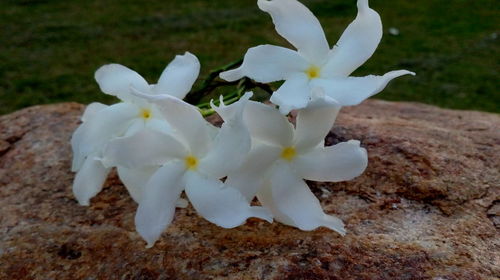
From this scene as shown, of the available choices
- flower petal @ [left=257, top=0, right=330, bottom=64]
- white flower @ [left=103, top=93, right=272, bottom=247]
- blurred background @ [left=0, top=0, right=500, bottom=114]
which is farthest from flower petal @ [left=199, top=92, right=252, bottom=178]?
blurred background @ [left=0, top=0, right=500, bottom=114]

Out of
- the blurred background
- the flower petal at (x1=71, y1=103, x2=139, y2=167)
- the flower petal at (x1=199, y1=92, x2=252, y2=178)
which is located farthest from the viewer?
the blurred background

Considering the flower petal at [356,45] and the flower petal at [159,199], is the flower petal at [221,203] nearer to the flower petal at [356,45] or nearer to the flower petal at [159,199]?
the flower petal at [159,199]

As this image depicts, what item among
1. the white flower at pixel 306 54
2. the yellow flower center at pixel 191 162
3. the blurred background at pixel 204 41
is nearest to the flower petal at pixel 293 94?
the white flower at pixel 306 54

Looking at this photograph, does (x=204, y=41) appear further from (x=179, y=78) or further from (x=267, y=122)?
(x=267, y=122)

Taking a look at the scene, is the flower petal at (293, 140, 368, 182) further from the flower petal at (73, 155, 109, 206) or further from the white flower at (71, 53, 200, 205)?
the flower petal at (73, 155, 109, 206)

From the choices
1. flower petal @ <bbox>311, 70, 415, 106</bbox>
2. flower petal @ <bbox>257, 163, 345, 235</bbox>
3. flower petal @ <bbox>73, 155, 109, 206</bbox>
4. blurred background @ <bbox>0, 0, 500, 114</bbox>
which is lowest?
blurred background @ <bbox>0, 0, 500, 114</bbox>

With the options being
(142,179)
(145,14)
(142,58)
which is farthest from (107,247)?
(145,14)
